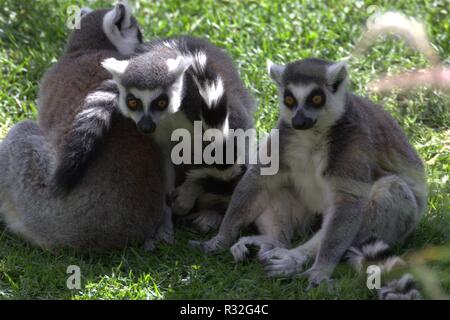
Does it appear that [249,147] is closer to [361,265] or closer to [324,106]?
[324,106]

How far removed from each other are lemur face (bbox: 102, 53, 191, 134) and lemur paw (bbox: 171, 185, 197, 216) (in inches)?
24.8

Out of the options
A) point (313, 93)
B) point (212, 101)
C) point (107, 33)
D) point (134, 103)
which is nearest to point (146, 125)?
point (134, 103)

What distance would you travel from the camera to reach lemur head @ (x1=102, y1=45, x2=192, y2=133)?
17.0ft

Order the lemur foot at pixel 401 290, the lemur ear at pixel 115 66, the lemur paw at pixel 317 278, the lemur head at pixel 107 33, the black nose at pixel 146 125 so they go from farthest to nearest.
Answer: the lemur head at pixel 107 33, the lemur ear at pixel 115 66, the black nose at pixel 146 125, the lemur paw at pixel 317 278, the lemur foot at pixel 401 290

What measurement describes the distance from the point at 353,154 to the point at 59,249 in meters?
1.98

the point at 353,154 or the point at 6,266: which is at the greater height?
the point at 353,154

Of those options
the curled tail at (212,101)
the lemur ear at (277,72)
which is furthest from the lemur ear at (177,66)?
the lemur ear at (277,72)

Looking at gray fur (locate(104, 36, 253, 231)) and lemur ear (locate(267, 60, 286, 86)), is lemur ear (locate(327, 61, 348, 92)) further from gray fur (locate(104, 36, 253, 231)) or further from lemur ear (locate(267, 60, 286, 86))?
gray fur (locate(104, 36, 253, 231))

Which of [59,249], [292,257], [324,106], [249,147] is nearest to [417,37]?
[324,106]

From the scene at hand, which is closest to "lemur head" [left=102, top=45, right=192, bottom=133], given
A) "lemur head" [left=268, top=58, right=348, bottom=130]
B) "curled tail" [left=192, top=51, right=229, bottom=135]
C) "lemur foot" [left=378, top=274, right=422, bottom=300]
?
"curled tail" [left=192, top=51, right=229, bottom=135]

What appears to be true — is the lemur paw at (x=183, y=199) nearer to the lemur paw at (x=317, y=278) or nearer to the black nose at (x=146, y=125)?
the black nose at (x=146, y=125)

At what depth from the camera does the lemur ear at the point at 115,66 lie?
17.4ft

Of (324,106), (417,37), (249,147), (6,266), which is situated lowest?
(6,266)

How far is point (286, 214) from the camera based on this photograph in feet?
17.7
